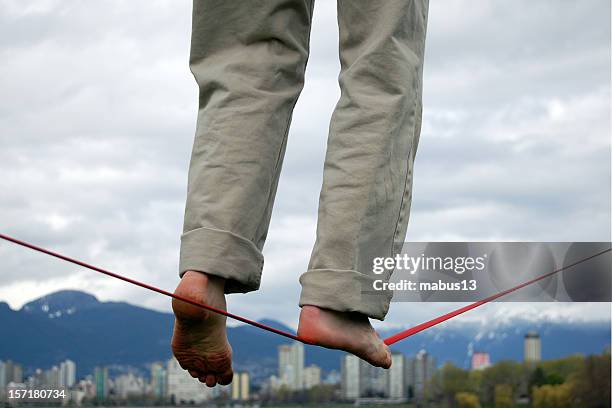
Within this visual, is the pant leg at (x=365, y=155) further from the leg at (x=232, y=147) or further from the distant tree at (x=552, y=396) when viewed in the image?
the distant tree at (x=552, y=396)

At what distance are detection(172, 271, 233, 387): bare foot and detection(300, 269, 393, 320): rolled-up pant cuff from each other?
6.2 inches

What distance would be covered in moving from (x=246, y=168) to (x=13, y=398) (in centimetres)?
110

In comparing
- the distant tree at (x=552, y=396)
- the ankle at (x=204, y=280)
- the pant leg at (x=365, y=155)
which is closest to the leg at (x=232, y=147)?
the ankle at (x=204, y=280)

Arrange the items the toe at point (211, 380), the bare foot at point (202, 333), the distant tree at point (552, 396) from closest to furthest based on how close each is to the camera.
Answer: the bare foot at point (202, 333), the toe at point (211, 380), the distant tree at point (552, 396)

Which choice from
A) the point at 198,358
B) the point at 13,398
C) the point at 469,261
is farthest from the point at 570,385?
the point at 198,358

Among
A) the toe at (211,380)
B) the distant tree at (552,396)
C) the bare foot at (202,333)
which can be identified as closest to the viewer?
the bare foot at (202,333)

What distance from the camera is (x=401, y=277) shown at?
320 cm

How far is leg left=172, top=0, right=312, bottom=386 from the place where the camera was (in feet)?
5.68

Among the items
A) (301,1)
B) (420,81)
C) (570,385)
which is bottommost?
(570,385)

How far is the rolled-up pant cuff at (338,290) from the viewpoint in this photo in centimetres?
174

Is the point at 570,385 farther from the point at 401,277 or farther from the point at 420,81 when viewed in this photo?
the point at 420,81

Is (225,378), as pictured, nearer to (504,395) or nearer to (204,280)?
(204,280)

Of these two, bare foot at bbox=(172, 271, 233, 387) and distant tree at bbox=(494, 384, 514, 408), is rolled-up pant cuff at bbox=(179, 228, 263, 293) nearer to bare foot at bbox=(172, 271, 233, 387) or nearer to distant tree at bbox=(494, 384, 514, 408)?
bare foot at bbox=(172, 271, 233, 387)

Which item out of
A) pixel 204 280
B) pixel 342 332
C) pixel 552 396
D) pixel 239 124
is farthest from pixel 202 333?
pixel 552 396
